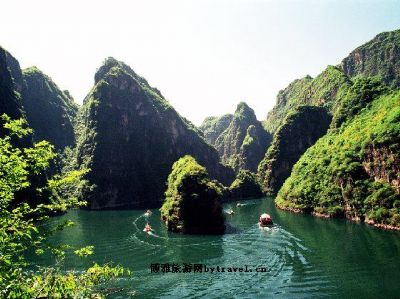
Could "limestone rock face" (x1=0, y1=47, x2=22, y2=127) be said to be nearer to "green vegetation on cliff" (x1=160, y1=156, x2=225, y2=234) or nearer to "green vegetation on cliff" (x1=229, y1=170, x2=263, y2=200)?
"green vegetation on cliff" (x1=229, y1=170, x2=263, y2=200)

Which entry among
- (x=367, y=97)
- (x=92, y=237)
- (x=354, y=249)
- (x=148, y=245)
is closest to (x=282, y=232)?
(x=354, y=249)

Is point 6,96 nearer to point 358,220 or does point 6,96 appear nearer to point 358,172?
point 358,172

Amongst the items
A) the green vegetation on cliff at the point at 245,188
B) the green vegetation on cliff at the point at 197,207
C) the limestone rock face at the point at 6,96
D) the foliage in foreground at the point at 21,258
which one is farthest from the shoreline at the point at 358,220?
the limestone rock face at the point at 6,96

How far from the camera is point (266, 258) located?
51375 millimetres

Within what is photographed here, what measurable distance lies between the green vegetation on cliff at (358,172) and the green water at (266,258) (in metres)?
5.86

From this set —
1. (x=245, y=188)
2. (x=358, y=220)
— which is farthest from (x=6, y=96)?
(x=358, y=220)

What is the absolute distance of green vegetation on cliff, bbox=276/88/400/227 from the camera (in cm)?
7506

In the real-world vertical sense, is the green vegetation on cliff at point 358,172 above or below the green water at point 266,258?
above

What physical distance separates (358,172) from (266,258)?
1840 inches

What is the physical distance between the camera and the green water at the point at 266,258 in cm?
3856

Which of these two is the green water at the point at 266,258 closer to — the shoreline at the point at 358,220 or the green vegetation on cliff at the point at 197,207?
the shoreline at the point at 358,220

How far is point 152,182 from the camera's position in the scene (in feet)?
650

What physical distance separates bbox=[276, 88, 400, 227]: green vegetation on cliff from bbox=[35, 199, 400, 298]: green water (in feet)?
19.2

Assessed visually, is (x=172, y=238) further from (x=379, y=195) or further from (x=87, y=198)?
(x=87, y=198)
